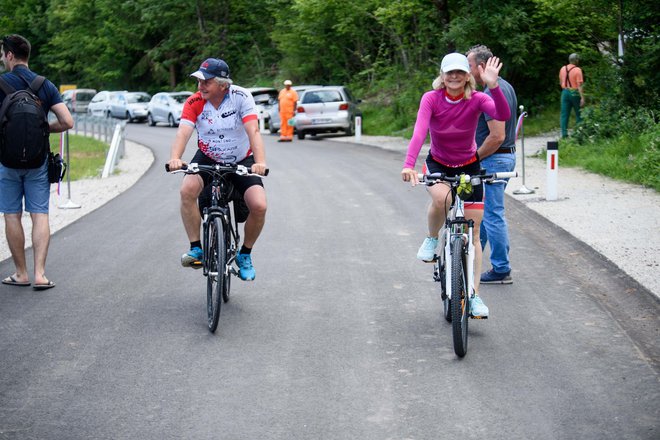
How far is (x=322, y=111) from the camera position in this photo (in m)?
30.2

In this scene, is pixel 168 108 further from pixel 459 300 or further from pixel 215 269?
pixel 459 300

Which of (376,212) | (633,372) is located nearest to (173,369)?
(633,372)

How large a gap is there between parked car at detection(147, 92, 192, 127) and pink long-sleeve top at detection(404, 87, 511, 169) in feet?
121

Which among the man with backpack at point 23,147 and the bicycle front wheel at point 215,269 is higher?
the man with backpack at point 23,147

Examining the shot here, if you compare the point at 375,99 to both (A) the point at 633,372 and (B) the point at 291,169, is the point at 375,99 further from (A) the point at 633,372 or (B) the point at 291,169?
(A) the point at 633,372

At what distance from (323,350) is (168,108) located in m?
38.6

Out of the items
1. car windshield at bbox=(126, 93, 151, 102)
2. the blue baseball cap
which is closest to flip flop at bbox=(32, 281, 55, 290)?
the blue baseball cap

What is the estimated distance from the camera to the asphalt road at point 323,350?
5.03 m

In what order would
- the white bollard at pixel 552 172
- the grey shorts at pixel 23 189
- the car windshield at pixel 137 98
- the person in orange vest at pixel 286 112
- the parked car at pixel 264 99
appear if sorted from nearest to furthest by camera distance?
the grey shorts at pixel 23 189
the white bollard at pixel 552 172
the person in orange vest at pixel 286 112
the parked car at pixel 264 99
the car windshield at pixel 137 98

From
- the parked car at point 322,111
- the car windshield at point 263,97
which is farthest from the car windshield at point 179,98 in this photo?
the parked car at point 322,111

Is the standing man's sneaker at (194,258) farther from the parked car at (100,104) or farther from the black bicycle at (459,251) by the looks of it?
the parked car at (100,104)

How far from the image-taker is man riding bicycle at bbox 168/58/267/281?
7238 millimetres

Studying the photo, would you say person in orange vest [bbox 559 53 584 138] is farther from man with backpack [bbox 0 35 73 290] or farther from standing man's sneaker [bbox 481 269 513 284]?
man with backpack [bbox 0 35 73 290]

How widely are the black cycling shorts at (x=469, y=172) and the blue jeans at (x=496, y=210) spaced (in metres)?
1.05
